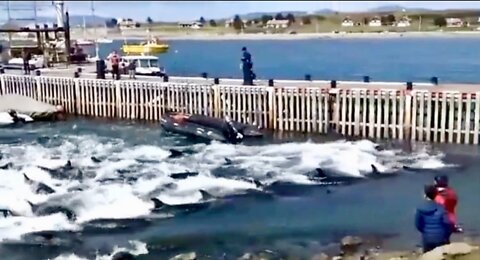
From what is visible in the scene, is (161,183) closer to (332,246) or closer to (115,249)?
(115,249)

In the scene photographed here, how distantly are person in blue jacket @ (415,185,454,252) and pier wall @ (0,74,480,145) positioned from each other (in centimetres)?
1687

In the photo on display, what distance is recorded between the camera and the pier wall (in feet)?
107

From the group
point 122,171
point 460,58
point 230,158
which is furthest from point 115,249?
point 460,58

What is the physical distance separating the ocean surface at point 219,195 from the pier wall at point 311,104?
38.0 inches

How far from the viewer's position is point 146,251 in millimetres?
19312

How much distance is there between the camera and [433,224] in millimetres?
15625

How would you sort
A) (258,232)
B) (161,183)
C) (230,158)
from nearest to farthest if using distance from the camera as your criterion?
(258,232) → (161,183) → (230,158)

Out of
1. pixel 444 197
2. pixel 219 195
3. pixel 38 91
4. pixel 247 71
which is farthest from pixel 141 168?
pixel 38 91

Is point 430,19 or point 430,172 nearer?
point 430,172

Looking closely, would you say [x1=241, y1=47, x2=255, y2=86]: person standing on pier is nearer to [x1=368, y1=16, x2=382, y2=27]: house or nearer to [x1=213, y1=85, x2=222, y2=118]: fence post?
[x1=213, y1=85, x2=222, y2=118]: fence post

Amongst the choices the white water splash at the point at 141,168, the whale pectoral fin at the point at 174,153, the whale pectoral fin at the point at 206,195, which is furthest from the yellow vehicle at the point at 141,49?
the whale pectoral fin at the point at 206,195

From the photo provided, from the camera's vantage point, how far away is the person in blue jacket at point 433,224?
15492 mm

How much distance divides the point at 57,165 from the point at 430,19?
56.6m

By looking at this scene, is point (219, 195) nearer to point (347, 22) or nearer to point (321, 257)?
point (321, 257)
